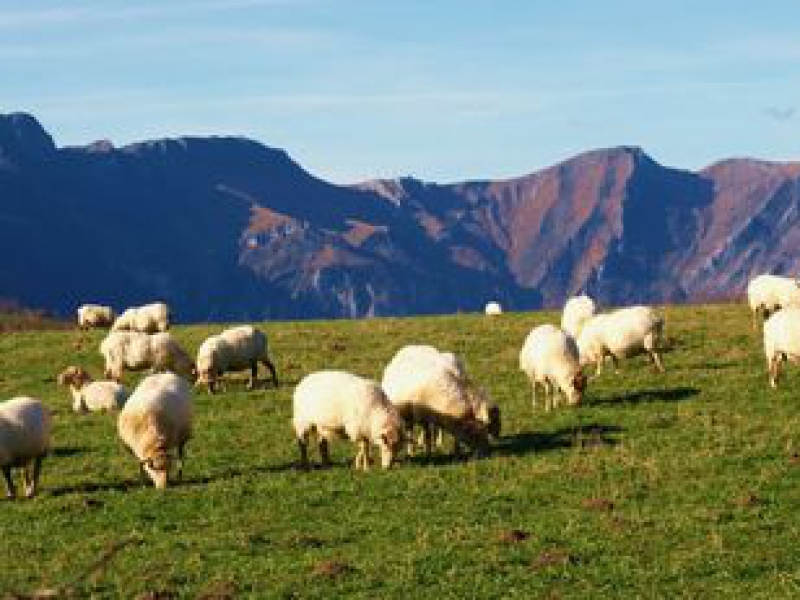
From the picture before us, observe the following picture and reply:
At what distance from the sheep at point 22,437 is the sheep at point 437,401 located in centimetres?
651

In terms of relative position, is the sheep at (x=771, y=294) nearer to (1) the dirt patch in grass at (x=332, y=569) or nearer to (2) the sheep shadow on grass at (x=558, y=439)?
(2) the sheep shadow on grass at (x=558, y=439)

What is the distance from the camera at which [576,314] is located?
4269 cm

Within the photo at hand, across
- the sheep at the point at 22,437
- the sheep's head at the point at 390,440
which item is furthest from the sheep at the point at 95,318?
the sheep's head at the point at 390,440

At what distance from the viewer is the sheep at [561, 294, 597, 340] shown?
41.7 meters

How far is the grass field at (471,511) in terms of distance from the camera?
1655 cm

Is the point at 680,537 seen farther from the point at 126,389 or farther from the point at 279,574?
the point at 126,389

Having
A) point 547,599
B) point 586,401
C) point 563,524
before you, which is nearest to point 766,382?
point 586,401

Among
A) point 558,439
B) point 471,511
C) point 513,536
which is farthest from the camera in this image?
point 558,439

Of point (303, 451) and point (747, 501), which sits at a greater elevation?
point (303, 451)

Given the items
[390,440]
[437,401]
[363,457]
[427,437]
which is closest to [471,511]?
[390,440]

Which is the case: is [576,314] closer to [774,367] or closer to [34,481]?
[774,367]

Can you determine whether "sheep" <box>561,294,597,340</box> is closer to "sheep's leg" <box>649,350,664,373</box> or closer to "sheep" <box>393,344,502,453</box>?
"sheep's leg" <box>649,350,664,373</box>

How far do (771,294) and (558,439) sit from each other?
788 inches

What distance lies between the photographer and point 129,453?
27.0 meters
